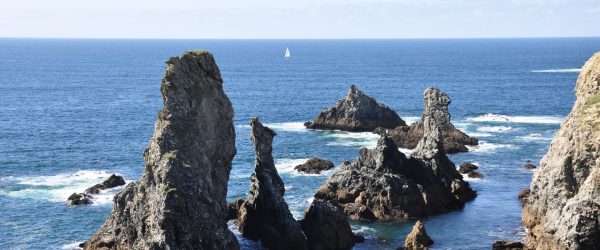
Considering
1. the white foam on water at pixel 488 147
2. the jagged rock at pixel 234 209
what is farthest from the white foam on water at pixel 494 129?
the jagged rock at pixel 234 209

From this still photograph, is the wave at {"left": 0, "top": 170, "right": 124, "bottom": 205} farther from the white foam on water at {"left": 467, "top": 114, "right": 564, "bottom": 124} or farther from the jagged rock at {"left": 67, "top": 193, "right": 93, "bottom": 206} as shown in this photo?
the white foam on water at {"left": 467, "top": 114, "right": 564, "bottom": 124}

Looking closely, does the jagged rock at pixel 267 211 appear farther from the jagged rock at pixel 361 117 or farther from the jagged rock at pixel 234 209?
the jagged rock at pixel 361 117

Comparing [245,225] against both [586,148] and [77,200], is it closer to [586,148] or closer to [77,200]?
[77,200]

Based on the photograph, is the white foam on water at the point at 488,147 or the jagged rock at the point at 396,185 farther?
the white foam on water at the point at 488,147

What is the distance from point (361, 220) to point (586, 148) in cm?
2534

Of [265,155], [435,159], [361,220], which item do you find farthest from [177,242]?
[435,159]

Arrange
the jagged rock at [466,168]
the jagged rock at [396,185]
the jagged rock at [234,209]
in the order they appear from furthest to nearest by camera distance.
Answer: the jagged rock at [466,168] < the jagged rock at [396,185] < the jagged rock at [234,209]

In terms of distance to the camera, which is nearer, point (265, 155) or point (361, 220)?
point (265, 155)

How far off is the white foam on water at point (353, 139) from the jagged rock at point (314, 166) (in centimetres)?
1795

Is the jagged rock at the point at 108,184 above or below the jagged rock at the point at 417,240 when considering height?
below

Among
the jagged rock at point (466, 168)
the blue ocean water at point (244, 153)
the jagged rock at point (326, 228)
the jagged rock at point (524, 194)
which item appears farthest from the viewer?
the jagged rock at point (466, 168)

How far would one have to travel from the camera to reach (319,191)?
92.8m

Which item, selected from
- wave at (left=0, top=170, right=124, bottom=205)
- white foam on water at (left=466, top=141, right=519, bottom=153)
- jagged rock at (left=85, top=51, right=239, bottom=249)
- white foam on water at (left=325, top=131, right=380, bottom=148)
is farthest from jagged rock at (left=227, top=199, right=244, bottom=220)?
white foam on water at (left=466, top=141, right=519, bottom=153)

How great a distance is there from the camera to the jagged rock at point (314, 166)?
10862 centimetres
